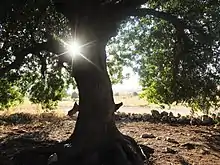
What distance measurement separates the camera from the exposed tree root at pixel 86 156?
6.81 m

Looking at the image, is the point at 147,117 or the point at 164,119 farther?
the point at 147,117

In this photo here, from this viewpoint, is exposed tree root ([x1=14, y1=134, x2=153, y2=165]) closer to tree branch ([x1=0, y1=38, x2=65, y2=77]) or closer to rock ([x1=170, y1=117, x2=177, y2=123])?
tree branch ([x1=0, y1=38, x2=65, y2=77])

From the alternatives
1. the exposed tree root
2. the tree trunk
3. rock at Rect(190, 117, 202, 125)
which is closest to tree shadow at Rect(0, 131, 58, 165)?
the exposed tree root

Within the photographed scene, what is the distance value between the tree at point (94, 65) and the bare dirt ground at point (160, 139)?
1055mm

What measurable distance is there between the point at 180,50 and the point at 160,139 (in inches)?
114

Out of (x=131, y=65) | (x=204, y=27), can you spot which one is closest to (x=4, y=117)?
(x=131, y=65)

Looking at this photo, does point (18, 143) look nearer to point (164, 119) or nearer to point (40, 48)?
point (40, 48)

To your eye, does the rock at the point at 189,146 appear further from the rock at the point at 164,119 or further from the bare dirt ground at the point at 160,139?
the rock at the point at 164,119

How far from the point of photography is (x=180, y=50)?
749 centimetres

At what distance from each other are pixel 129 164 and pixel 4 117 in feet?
27.8

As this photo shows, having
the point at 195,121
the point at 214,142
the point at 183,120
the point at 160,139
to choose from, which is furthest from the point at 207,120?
the point at 160,139

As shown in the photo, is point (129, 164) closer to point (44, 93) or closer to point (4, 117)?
point (44, 93)

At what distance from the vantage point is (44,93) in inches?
393

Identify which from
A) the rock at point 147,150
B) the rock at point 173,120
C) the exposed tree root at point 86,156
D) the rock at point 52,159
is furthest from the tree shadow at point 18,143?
the rock at point 173,120
